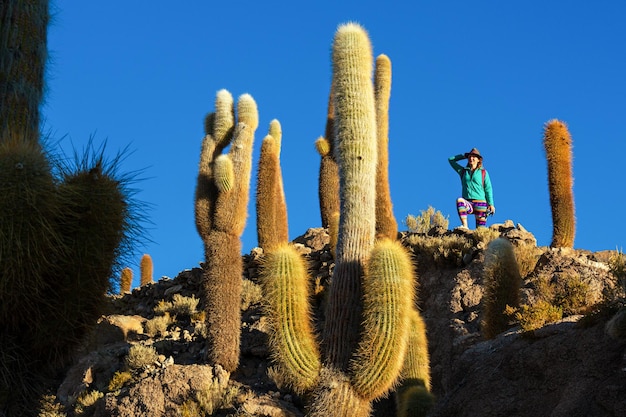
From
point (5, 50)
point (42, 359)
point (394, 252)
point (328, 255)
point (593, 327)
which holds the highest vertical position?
point (328, 255)

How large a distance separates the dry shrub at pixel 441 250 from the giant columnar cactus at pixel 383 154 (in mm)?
497

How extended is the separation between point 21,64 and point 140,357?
21.5ft

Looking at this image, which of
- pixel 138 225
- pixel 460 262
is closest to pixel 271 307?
pixel 138 225

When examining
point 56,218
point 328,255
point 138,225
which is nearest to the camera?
point 56,218

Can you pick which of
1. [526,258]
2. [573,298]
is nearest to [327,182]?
[526,258]

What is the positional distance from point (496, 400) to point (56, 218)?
445 centimetres

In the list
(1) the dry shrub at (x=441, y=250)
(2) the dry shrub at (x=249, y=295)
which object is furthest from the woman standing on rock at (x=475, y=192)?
(2) the dry shrub at (x=249, y=295)

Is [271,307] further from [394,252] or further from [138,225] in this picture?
[138,225]

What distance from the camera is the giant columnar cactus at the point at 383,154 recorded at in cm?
1405

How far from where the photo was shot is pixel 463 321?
41.5 ft

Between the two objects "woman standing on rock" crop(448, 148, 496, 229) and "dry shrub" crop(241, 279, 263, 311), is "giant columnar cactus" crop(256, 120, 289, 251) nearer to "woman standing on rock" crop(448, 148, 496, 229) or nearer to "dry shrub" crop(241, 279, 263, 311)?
"dry shrub" crop(241, 279, 263, 311)

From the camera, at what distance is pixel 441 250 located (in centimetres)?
1415

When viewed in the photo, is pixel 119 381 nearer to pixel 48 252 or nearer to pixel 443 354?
pixel 443 354

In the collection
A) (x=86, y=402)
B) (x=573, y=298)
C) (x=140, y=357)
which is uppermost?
(x=573, y=298)
